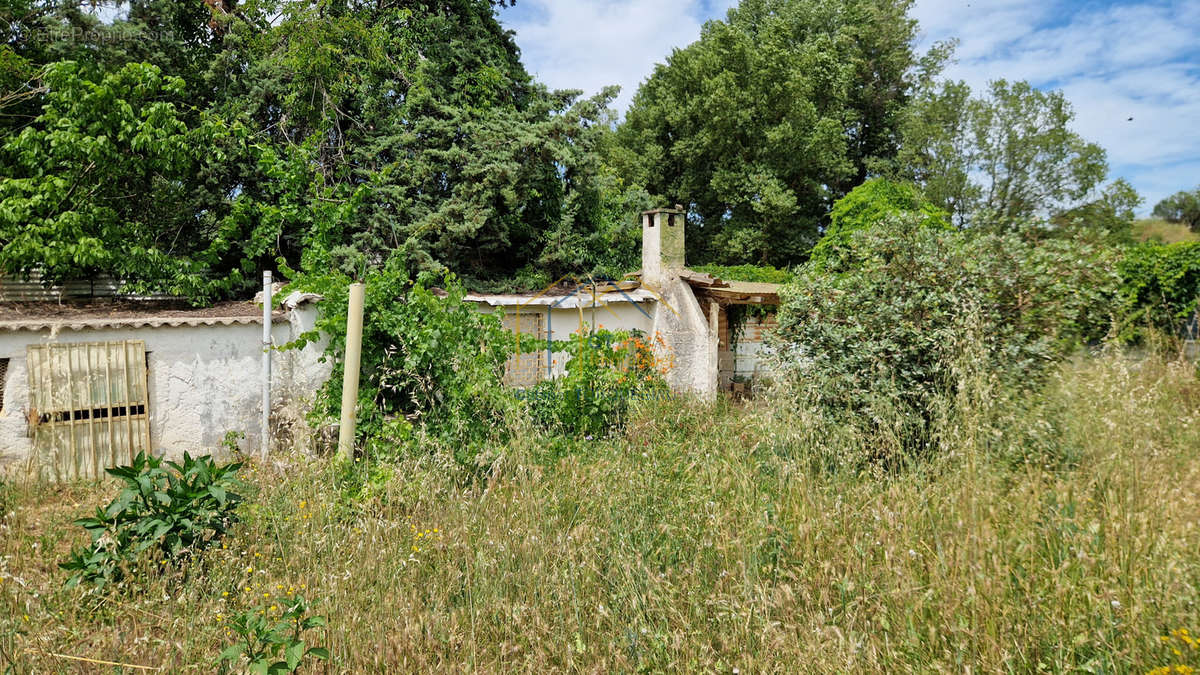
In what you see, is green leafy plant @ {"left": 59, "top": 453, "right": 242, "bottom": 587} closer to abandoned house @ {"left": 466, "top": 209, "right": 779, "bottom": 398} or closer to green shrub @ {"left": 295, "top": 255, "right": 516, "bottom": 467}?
Result: green shrub @ {"left": 295, "top": 255, "right": 516, "bottom": 467}

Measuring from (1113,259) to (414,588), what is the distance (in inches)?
210

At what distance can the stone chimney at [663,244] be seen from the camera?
1164 centimetres

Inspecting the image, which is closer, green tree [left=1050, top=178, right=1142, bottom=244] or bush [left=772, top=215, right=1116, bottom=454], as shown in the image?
bush [left=772, top=215, right=1116, bottom=454]

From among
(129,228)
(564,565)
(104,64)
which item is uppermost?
(104,64)

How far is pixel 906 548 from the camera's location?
8.66 ft

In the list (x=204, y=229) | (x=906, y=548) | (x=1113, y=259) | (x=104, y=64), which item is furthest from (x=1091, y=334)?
(x=104, y=64)

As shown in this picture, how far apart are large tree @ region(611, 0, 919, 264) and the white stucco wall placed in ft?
58.0

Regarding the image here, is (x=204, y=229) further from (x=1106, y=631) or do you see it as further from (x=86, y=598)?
(x=1106, y=631)

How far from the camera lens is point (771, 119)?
22.8 m

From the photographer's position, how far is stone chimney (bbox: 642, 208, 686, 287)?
11.6m

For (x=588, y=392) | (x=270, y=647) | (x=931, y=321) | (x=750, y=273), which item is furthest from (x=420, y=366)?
(x=750, y=273)

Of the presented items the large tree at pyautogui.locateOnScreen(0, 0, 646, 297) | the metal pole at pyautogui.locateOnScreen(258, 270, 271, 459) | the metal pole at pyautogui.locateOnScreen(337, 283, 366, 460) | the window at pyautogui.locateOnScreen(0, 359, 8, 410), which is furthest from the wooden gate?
the large tree at pyautogui.locateOnScreen(0, 0, 646, 297)

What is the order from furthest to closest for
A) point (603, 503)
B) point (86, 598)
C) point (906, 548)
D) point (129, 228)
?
point (129, 228)
point (603, 503)
point (86, 598)
point (906, 548)

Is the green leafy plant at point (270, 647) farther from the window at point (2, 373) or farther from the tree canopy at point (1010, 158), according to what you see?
the tree canopy at point (1010, 158)
